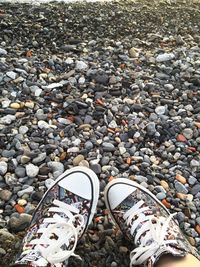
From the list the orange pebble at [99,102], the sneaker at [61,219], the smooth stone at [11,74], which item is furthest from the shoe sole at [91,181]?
the smooth stone at [11,74]

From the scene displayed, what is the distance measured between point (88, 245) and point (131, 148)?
0.76 m

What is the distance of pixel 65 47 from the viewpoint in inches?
163

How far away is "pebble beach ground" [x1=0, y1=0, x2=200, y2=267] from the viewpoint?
9.56ft

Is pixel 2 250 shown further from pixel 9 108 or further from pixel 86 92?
pixel 86 92

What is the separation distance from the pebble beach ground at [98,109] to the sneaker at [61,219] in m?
0.10

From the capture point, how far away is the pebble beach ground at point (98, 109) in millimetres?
2914

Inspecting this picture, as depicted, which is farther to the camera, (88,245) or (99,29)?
(99,29)

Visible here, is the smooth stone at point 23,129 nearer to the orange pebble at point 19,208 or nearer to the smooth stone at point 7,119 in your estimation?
the smooth stone at point 7,119

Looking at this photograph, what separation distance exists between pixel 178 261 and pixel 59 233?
579 millimetres

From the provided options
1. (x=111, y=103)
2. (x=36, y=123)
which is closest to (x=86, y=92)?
(x=111, y=103)

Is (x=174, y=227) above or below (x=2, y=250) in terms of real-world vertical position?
above

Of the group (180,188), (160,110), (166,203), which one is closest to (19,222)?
(166,203)

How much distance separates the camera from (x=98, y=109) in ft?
11.6

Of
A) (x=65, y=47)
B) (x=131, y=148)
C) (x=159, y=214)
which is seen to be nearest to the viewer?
(x=159, y=214)
